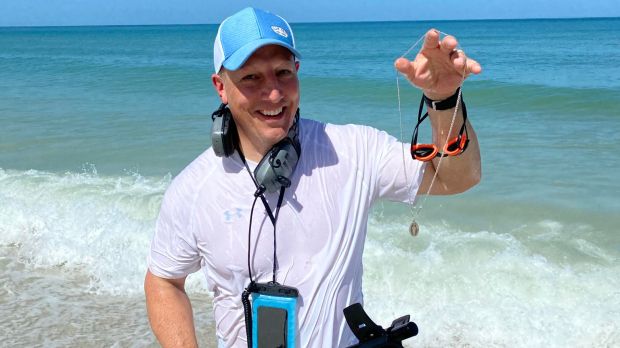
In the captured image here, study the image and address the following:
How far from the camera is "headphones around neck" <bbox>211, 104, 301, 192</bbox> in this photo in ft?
6.58

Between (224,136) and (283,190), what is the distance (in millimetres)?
238

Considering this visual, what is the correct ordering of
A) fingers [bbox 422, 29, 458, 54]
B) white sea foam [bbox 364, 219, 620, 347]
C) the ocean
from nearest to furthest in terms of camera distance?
1. fingers [bbox 422, 29, 458, 54]
2. white sea foam [bbox 364, 219, 620, 347]
3. the ocean

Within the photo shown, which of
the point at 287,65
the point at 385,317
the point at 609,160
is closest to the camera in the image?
the point at 287,65

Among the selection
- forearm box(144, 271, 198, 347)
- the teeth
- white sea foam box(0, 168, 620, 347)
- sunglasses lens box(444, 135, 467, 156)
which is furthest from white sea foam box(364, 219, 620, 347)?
the teeth

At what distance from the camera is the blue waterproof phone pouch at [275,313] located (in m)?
2.02

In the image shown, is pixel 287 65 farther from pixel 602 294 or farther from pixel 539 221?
pixel 539 221

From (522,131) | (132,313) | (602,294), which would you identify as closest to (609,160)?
(522,131)

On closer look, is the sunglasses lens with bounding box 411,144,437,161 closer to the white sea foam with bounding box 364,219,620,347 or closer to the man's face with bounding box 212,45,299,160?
the man's face with bounding box 212,45,299,160

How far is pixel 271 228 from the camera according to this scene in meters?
2.06

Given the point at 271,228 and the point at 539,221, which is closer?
the point at 271,228

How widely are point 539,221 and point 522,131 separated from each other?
18.9 feet

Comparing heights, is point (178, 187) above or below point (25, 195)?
above

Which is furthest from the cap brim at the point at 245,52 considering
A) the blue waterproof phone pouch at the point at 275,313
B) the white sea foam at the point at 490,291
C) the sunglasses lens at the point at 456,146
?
the white sea foam at the point at 490,291

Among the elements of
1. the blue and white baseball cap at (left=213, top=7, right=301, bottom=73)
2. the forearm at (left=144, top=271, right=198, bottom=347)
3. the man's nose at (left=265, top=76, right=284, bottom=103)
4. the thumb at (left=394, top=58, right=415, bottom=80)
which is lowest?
the forearm at (left=144, top=271, right=198, bottom=347)
